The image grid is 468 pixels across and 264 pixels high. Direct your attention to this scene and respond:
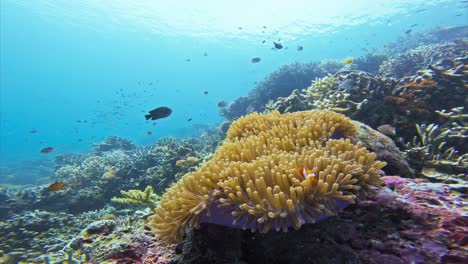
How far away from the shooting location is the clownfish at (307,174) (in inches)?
75.9

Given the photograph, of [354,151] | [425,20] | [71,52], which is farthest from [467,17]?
[71,52]

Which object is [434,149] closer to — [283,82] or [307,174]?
[307,174]

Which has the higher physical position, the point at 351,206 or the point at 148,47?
the point at 148,47

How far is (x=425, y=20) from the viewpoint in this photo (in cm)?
5253

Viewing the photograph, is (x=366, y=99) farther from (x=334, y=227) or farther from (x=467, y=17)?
(x=467, y=17)

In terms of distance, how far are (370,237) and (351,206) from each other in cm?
31

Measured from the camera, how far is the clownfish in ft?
6.32

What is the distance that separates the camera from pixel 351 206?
2260mm

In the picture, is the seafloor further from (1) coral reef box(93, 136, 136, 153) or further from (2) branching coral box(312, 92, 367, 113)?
(1) coral reef box(93, 136, 136, 153)

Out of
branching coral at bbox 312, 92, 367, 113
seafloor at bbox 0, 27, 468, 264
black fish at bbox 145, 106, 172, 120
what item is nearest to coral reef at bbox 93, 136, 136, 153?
seafloor at bbox 0, 27, 468, 264

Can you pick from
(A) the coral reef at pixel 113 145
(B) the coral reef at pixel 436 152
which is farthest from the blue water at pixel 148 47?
(B) the coral reef at pixel 436 152

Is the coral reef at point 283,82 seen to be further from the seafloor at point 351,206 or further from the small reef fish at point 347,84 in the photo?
the small reef fish at point 347,84

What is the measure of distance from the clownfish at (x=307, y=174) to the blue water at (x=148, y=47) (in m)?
22.0

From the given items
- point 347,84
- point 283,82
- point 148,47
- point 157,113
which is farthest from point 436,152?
point 148,47
